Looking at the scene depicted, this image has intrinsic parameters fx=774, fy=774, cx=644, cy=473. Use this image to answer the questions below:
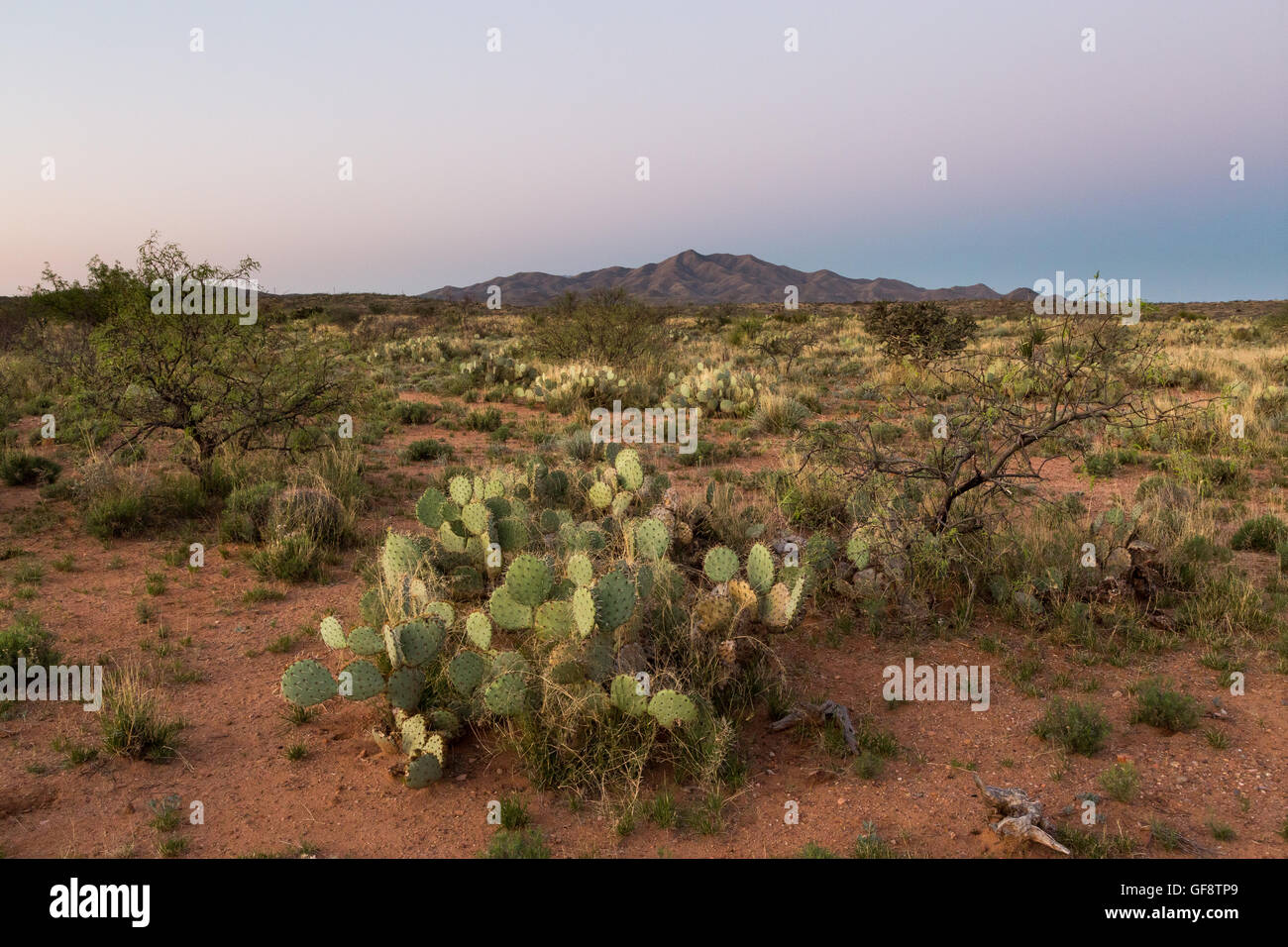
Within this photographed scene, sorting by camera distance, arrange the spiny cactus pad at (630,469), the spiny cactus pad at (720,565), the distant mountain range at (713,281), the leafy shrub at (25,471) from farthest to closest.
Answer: the distant mountain range at (713,281)
the leafy shrub at (25,471)
the spiny cactus pad at (630,469)
the spiny cactus pad at (720,565)

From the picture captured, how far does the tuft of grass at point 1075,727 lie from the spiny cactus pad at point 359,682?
3.46 meters

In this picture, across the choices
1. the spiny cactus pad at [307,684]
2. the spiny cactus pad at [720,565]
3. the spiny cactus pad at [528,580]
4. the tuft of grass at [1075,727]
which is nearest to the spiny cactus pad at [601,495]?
the spiny cactus pad at [720,565]

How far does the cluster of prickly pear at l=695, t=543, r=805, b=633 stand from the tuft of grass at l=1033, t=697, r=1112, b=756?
1.41 m

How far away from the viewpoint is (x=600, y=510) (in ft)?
23.2

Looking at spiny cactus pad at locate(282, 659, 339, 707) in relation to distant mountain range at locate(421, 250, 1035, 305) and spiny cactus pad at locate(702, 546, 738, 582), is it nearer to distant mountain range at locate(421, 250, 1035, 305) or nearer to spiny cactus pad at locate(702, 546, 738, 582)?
spiny cactus pad at locate(702, 546, 738, 582)

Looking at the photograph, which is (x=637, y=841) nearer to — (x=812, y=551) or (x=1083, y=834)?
(x=1083, y=834)

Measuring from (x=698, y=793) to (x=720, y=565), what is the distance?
1.57m

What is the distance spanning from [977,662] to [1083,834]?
65.5 inches

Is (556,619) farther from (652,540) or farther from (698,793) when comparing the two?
(652,540)

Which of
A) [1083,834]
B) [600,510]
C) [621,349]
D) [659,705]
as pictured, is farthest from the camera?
[621,349]

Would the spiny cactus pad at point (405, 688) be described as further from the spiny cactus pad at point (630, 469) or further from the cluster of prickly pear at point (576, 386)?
the cluster of prickly pear at point (576, 386)

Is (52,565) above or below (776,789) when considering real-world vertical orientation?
above

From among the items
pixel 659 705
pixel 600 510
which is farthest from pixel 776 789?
pixel 600 510

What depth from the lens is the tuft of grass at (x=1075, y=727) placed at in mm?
3865
